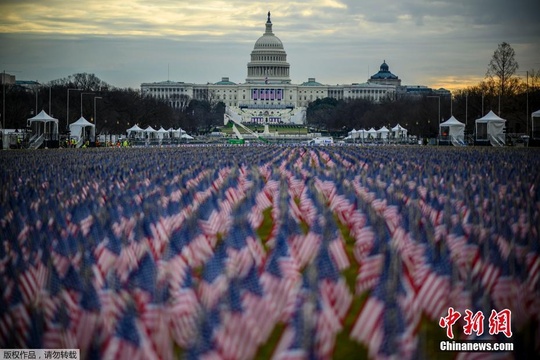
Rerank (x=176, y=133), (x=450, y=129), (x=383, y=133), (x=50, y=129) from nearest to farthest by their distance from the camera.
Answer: (x=50, y=129)
(x=450, y=129)
(x=383, y=133)
(x=176, y=133)

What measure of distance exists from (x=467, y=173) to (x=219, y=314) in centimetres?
1676

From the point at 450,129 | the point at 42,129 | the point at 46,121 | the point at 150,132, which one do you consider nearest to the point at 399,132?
the point at 150,132

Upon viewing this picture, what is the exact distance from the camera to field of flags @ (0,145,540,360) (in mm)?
7094

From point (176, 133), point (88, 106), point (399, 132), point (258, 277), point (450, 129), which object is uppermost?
point (88, 106)

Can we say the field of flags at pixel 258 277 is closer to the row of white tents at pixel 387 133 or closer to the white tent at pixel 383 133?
the row of white tents at pixel 387 133

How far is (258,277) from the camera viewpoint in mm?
7977

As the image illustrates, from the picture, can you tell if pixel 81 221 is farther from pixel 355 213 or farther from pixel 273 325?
pixel 273 325

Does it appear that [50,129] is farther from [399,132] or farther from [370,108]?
[370,108]

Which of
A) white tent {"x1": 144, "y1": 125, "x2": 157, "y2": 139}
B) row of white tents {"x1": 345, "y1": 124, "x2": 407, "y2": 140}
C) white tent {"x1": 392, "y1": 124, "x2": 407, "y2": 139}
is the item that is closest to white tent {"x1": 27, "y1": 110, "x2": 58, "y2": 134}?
white tent {"x1": 144, "y1": 125, "x2": 157, "y2": 139}

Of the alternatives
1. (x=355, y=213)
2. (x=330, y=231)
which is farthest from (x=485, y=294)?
(x=355, y=213)

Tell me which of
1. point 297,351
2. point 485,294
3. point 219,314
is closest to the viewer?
point 297,351

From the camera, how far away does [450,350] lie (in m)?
7.23

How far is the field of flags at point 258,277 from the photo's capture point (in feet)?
23.3

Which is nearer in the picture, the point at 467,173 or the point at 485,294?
the point at 485,294
